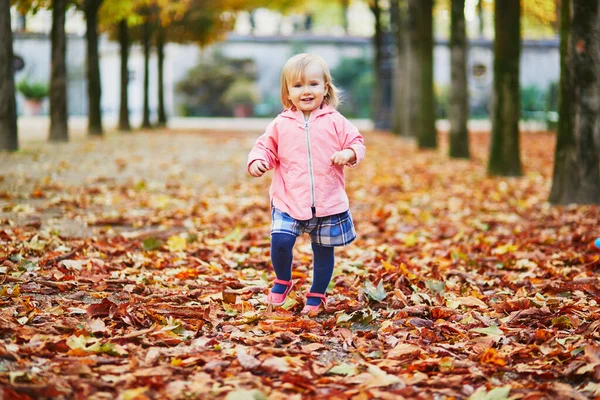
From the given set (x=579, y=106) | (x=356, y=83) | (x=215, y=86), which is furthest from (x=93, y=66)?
(x=356, y=83)

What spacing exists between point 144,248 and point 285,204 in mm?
2374

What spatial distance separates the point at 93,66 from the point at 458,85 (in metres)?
10.7

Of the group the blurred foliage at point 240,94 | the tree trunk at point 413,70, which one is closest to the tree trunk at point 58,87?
the tree trunk at point 413,70

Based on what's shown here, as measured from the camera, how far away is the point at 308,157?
4.38 metres

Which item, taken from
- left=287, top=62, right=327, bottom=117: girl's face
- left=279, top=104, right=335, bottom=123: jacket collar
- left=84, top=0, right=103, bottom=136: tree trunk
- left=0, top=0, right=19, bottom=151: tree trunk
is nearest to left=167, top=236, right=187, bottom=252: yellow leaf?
left=279, top=104, right=335, bottom=123: jacket collar

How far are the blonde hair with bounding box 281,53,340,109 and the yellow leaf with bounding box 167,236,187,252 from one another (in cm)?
228

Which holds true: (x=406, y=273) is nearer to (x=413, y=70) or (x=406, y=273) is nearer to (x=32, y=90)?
(x=413, y=70)

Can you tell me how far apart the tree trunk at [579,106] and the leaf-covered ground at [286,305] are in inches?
13.2

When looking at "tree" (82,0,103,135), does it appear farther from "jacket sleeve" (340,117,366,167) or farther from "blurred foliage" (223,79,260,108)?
"blurred foliage" (223,79,260,108)

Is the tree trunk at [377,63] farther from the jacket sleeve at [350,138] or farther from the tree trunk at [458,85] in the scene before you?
the jacket sleeve at [350,138]

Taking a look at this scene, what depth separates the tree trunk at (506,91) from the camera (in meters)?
12.1

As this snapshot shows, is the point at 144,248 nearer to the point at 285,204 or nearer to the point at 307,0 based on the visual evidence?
the point at 285,204

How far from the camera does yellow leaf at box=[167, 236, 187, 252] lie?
6426mm

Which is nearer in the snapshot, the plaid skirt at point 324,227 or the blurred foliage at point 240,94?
the plaid skirt at point 324,227
